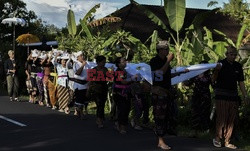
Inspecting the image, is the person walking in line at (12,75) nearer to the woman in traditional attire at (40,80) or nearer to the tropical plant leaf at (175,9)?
the woman in traditional attire at (40,80)

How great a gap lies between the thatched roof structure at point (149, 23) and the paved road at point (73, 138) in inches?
521

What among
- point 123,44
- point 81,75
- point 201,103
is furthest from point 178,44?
point 201,103

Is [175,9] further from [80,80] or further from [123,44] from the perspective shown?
[80,80]

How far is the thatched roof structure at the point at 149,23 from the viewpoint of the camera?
24578mm

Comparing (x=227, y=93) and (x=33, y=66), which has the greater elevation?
(x=33, y=66)

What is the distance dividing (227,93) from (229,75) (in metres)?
0.33

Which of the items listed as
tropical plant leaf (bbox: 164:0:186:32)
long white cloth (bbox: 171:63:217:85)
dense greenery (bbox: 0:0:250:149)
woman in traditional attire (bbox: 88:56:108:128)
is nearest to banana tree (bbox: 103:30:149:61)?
dense greenery (bbox: 0:0:250:149)

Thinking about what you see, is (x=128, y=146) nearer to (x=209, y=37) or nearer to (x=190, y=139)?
(x=190, y=139)

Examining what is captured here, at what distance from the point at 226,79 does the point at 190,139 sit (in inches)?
65.3

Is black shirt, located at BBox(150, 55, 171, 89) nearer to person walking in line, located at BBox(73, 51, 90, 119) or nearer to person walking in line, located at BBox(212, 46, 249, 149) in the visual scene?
person walking in line, located at BBox(212, 46, 249, 149)

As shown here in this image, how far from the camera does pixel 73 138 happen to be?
8914 millimetres

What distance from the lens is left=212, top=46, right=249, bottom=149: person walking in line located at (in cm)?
795

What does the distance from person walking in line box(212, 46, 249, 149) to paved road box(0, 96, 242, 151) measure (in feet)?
1.30

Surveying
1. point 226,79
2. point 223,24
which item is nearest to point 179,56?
point 226,79
